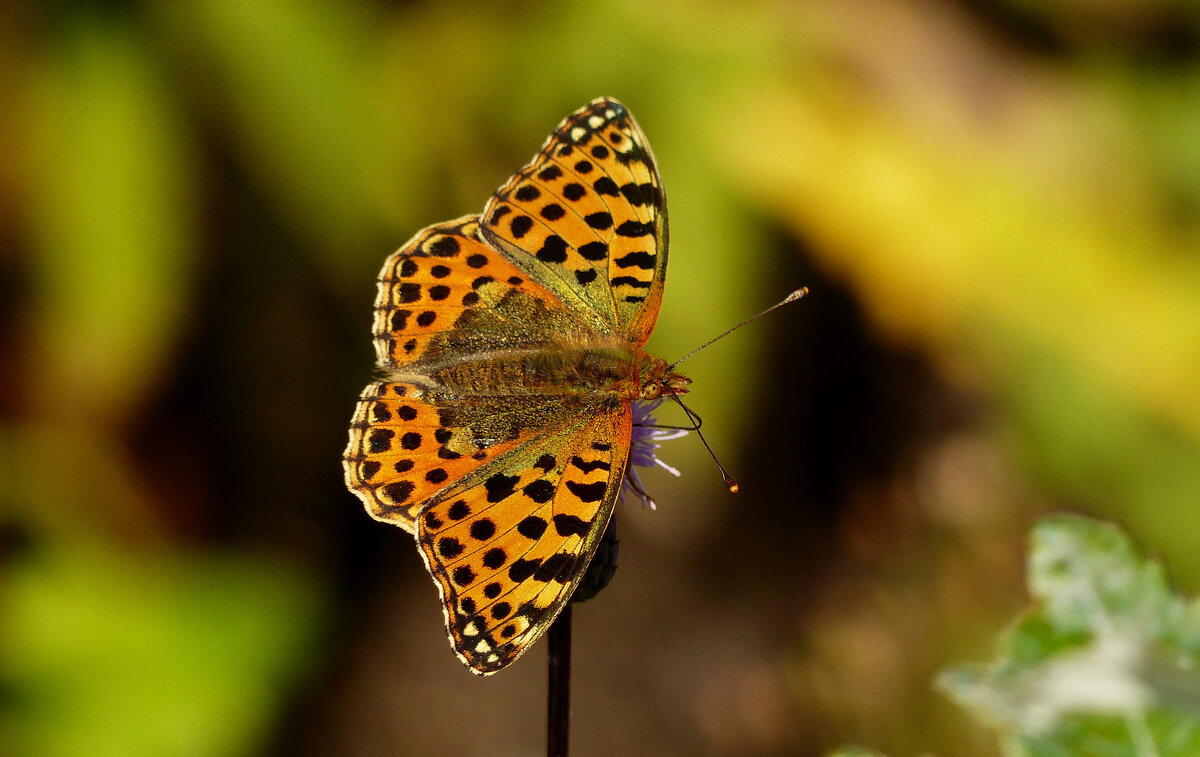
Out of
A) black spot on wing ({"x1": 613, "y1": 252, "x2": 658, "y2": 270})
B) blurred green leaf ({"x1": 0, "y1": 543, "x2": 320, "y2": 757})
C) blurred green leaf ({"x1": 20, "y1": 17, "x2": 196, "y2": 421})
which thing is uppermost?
black spot on wing ({"x1": 613, "y1": 252, "x2": 658, "y2": 270})

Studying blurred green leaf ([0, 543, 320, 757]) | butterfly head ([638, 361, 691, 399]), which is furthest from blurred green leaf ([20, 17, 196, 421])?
butterfly head ([638, 361, 691, 399])

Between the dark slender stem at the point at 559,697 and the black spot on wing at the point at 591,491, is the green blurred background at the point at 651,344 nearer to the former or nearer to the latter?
the black spot on wing at the point at 591,491

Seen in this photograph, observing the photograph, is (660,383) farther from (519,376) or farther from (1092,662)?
(1092,662)

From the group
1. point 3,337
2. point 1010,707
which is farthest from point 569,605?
point 3,337

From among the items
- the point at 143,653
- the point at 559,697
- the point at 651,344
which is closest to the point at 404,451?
the point at 559,697

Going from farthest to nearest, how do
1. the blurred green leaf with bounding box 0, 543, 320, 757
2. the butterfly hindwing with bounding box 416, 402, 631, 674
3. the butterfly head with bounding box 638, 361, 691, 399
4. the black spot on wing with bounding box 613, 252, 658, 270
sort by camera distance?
the blurred green leaf with bounding box 0, 543, 320, 757 < the black spot on wing with bounding box 613, 252, 658, 270 < the butterfly head with bounding box 638, 361, 691, 399 < the butterfly hindwing with bounding box 416, 402, 631, 674

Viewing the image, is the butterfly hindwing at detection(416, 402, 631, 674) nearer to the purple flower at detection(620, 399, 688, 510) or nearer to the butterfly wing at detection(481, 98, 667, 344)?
the purple flower at detection(620, 399, 688, 510)

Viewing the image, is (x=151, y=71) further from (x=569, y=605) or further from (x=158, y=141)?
(x=569, y=605)
